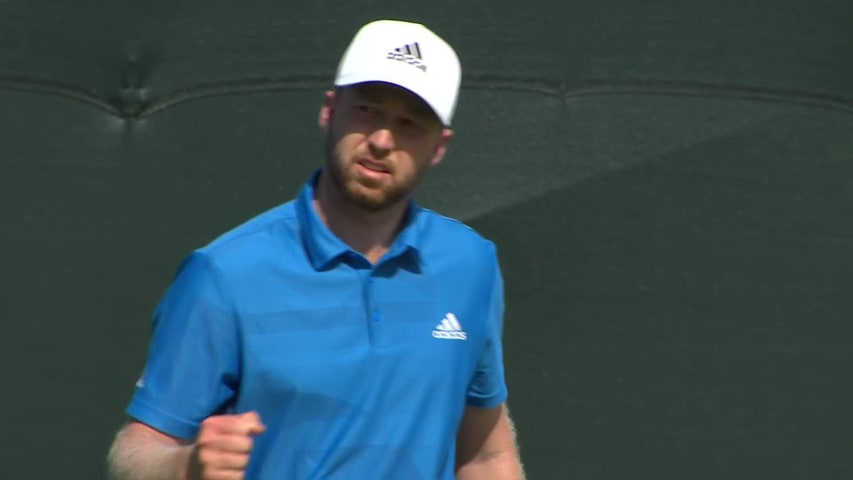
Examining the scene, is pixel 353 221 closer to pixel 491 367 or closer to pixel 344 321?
pixel 344 321

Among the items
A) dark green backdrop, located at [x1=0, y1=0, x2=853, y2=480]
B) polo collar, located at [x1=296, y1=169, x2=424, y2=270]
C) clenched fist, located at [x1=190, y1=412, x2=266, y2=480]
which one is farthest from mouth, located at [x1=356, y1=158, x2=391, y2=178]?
dark green backdrop, located at [x1=0, y1=0, x2=853, y2=480]

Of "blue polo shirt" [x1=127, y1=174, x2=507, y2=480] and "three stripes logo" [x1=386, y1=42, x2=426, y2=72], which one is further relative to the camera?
"three stripes logo" [x1=386, y1=42, x2=426, y2=72]

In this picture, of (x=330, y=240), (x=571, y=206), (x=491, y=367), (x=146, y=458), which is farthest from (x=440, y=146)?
(x=571, y=206)

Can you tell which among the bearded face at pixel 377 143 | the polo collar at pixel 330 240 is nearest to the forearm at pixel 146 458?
the polo collar at pixel 330 240

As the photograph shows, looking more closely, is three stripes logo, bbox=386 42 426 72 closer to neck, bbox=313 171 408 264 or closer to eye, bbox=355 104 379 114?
eye, bbox=355 104 379 114

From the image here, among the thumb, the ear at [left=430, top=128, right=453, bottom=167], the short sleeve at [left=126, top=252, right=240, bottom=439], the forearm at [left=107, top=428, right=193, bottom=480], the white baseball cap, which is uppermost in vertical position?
the white baseball cap

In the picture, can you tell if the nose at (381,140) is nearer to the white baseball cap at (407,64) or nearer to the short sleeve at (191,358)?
the white baseball cap at (407,64)

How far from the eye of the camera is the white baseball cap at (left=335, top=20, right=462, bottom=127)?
235 cm

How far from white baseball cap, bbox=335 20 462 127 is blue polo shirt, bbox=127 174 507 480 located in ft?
0.70

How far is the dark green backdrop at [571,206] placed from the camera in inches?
133

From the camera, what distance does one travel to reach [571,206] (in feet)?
11.2

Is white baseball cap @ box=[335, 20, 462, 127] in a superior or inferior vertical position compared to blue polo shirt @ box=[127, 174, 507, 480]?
superior

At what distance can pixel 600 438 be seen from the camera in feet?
11.2

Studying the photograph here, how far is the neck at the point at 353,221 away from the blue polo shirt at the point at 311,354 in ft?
0.09
